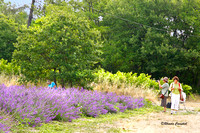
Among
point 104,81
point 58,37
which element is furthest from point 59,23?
point 104,81

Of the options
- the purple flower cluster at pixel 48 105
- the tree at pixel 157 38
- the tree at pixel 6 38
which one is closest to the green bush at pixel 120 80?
the purple flower cluster at pixel 48 105

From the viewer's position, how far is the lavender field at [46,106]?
21.9ft

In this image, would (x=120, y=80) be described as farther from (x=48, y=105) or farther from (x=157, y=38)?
(x=157, y=38)

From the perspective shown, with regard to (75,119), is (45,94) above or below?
above

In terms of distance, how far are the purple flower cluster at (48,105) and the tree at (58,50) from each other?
2.90 metres

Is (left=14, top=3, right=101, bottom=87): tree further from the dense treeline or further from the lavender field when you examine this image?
the dense treeline

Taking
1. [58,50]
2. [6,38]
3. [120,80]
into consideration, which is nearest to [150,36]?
[120,80]

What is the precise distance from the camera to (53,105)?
8031 mm

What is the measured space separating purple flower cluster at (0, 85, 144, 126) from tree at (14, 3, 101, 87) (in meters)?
2.90

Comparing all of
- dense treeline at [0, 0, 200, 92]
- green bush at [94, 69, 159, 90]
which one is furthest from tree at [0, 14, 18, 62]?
green bush at [94, 69, 159, 90]

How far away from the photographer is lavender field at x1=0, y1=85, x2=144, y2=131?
6669mm

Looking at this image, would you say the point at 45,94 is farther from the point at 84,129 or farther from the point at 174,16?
the point at 174,16

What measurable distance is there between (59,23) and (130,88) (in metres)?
5.29

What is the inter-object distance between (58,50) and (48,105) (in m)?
6.20
